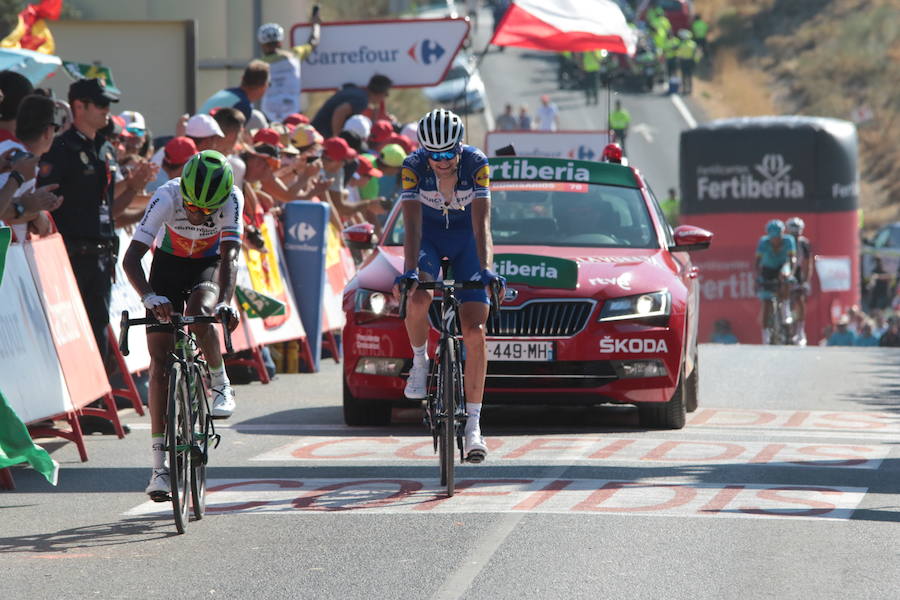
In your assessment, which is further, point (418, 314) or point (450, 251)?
point (450, 251)

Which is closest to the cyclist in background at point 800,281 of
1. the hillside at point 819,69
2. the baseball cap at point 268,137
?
the baseball cap at point 268,137

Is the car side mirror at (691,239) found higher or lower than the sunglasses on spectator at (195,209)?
lower

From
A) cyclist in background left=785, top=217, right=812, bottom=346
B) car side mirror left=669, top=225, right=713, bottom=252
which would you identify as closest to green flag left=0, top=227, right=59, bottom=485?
car side mirror left=669, top=225, right=713, bottom=252

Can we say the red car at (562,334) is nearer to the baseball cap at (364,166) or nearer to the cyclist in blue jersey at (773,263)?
the baseball cap at (364,166)

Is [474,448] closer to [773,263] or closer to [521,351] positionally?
[521,351]

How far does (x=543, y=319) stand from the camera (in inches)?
444

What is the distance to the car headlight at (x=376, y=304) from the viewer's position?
11391 mm

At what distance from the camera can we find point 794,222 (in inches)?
1106

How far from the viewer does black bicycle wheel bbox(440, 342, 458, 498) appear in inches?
346

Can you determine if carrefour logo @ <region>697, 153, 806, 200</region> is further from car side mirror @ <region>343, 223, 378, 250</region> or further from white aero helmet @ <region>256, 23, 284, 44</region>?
car side mirror @ <region>343, 223, 378, 250</region>

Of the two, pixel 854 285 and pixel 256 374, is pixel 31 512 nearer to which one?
pixel 256 374

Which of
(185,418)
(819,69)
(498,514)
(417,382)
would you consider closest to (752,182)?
(417,382)

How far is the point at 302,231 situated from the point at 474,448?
7.61m

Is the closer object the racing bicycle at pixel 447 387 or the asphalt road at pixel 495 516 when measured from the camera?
the asphalt road at pixel 495 516
